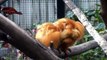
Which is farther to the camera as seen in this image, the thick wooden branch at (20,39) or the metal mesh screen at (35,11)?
the metal mesh screen at (35,11)

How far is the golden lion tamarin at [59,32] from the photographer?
31.9 inches

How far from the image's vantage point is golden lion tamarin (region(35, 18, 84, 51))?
809 millimetres

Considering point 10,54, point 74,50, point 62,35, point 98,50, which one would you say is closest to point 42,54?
point 62,35

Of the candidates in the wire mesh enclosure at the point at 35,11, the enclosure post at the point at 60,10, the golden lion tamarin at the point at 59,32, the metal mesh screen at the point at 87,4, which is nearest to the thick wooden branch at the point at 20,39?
the golden lion tamarin at the point at 59,32

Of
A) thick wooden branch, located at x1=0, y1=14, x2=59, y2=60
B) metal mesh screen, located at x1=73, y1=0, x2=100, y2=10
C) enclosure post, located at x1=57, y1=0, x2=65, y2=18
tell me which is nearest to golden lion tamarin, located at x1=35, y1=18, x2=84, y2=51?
thick wooden branch, located at x1=0, y1=14, x2=59, y2=60

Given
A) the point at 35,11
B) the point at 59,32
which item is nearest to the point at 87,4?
the point at 35,11

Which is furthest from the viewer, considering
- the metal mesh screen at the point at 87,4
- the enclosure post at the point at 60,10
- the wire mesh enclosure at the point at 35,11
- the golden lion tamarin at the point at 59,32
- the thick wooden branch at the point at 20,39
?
the metal mesh screen at the point at 87,4

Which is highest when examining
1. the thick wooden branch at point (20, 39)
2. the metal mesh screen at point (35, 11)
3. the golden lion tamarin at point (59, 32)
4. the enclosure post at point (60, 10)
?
the thick wooden branch at point (20, 39)

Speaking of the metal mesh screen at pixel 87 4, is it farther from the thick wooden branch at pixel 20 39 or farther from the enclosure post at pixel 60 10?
the thick wooden branch at pixel 20 39

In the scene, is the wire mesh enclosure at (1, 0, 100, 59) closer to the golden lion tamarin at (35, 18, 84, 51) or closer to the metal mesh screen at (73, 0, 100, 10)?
the metal mesh screen at (73, 0, 100, 10)

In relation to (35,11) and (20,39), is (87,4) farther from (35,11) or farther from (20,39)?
(20,39)

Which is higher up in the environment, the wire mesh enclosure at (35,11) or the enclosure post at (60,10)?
the enclosure post at (60,10)

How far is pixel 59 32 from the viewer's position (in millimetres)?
813

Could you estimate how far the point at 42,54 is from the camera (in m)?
0.61
